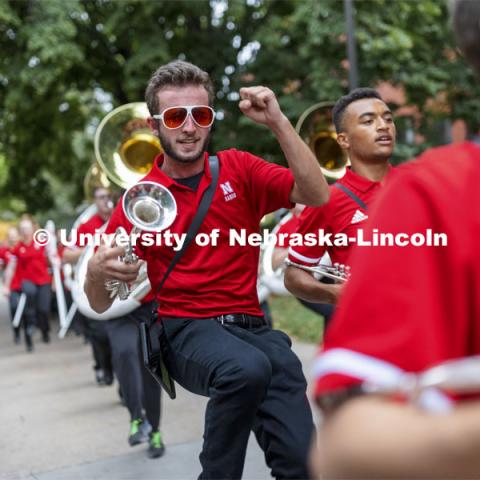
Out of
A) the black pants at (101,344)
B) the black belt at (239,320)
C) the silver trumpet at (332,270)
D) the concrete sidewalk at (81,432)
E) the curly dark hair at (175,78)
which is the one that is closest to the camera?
the black belt at (239,320)

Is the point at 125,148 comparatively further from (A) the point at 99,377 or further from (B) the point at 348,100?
(A) the point at 99,377

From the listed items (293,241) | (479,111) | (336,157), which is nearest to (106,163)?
(336,157)

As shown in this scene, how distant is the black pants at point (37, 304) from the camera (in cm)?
1267

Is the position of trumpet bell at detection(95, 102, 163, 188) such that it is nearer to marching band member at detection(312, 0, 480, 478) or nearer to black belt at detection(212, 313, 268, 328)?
black belt at detection(212, 313, 268, 328)

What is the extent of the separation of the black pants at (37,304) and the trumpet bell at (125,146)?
635 cm

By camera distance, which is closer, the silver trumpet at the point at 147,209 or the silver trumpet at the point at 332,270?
the silver trumpet at the point at 147,209

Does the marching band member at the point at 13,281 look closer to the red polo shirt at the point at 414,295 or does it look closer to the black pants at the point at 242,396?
the black pants at the point at 242,396

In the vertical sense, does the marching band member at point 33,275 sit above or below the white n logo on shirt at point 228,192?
below

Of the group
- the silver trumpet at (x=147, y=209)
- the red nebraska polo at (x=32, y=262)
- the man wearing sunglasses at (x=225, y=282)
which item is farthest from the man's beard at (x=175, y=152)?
the red nebraska polo at (x=32, y=262)

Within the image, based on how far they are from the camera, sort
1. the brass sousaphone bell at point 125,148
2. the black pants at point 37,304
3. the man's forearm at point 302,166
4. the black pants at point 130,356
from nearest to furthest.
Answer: the man's forearm at point 302,166, the black pants at point 130,356, the brass sousaphone bell at point 125,148, the black pants at point 37,304

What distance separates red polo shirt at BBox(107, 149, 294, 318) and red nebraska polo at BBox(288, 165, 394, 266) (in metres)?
0.66

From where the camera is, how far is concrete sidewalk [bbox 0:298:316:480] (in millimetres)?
5180

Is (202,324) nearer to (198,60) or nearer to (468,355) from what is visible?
(468,355)

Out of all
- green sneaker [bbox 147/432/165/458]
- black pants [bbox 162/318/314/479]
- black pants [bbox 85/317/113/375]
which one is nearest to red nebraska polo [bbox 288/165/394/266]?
black pants [bbox 162/318/314/479]
